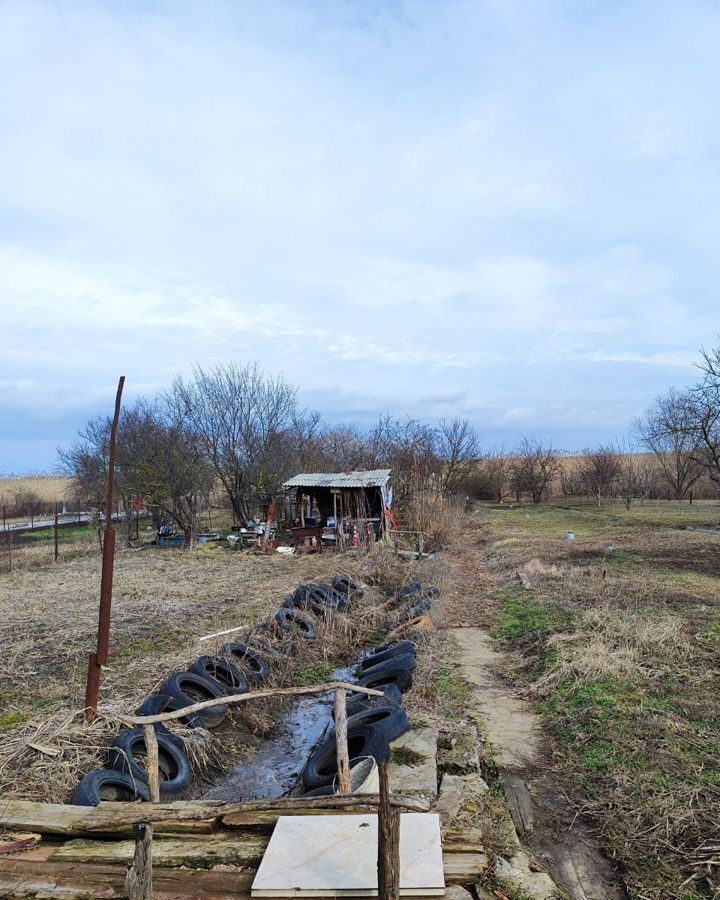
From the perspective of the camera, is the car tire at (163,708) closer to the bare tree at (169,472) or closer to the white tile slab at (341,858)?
the white tile slab at (341,858)

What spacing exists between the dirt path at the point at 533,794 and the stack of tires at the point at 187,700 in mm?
2841

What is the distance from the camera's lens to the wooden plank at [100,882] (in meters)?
3.42

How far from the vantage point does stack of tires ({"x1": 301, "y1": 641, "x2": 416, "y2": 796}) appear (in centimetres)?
556

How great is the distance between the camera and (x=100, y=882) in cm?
355

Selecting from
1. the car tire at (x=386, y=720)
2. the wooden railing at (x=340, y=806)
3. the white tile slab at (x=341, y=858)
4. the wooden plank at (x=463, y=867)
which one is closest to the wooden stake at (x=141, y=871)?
the wooden railing at (x=340, y=806)

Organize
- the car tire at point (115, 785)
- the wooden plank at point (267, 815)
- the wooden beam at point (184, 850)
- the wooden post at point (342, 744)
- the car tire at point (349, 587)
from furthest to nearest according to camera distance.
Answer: the car tire at point (349, 587) < the car tire at point (115, 785) < the wooden post at point (342, 744) < the wooden plank at point (267, 815) < the wooden beam at point (184, 850)

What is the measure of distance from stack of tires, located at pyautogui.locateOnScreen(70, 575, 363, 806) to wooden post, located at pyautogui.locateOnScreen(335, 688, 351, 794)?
172 centimetres

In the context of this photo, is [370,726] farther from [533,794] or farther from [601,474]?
[601,474]

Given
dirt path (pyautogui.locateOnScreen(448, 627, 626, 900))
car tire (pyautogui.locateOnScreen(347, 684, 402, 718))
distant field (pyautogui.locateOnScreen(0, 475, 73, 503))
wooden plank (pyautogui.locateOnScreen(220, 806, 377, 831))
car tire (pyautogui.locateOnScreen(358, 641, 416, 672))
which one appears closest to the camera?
wooden plank (pyautogui.locateOnScreen(220, 806, 377, 831))

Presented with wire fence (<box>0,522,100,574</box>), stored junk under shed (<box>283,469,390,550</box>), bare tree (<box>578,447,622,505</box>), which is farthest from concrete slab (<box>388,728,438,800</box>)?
bare tree (<box>578,447,622,505</box>)

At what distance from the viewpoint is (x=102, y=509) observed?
27500 mm

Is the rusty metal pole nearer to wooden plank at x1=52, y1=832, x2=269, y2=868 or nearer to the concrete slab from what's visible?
wooden plank at x1=52, y1=832, x2=269, y2=868

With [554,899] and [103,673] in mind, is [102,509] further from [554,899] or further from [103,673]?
[554,899]

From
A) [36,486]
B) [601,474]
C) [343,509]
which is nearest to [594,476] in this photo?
[601,474]
